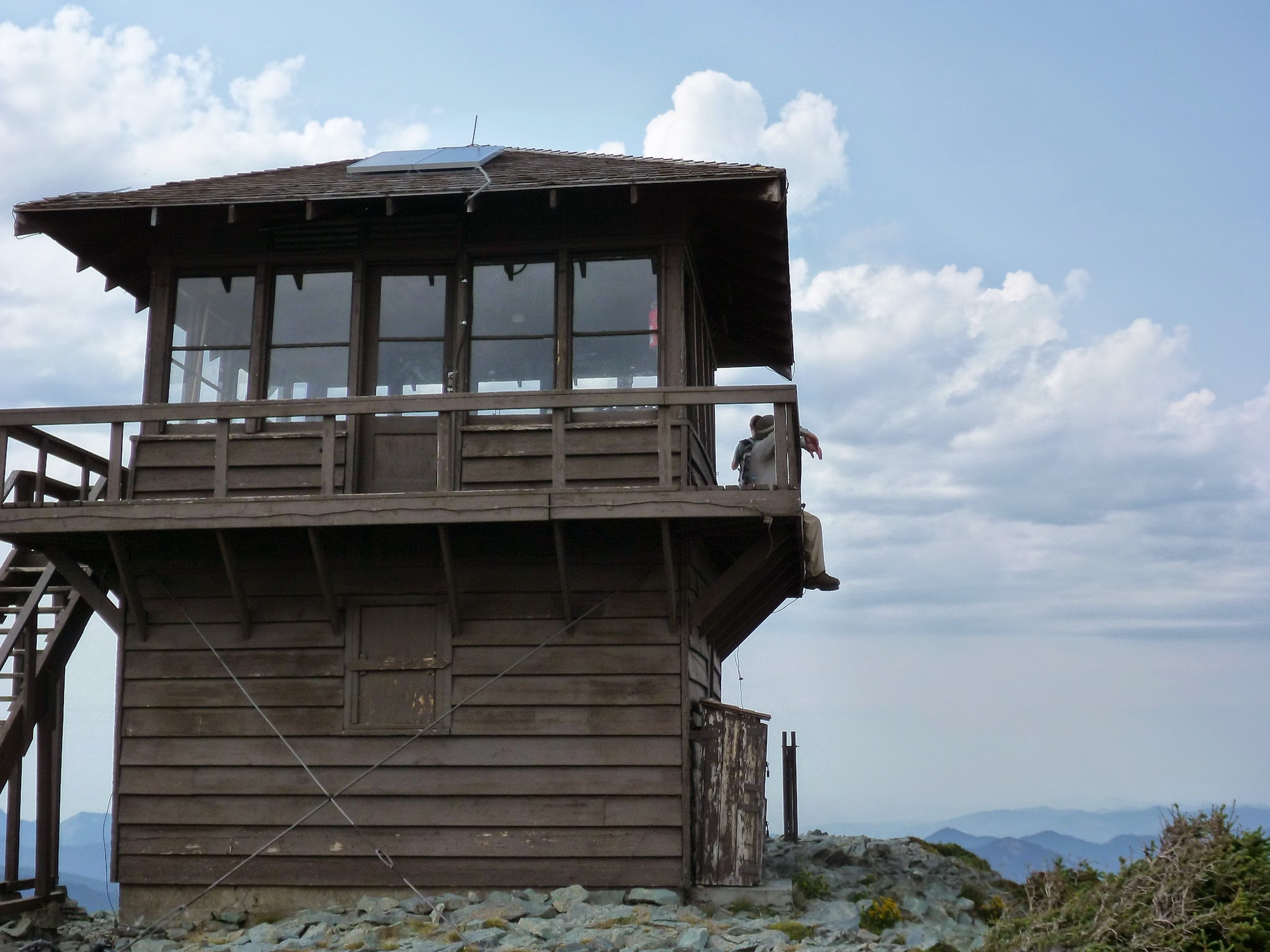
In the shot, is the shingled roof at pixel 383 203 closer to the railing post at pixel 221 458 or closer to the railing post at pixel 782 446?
the railing post at pixel 221 458

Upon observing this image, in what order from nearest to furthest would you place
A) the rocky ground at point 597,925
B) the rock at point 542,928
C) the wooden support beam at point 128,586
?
the rocky ground at point 597,925
the rock at point 542,928
the wooden support beam at point 128,586

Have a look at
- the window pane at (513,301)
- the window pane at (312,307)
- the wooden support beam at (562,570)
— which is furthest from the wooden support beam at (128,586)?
the wooden support beam at (562,570)

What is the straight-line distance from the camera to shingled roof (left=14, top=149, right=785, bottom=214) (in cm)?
1264

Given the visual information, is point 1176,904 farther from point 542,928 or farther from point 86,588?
point 86,588

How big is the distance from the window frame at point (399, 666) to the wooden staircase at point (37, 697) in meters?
2.90

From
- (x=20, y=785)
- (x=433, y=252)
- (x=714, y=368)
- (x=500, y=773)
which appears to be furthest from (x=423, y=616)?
(x=714, y=368)

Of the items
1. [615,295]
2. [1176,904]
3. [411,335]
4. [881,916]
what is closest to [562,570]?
[615,295]

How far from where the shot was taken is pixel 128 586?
1277cm

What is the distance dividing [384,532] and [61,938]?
16.6ft

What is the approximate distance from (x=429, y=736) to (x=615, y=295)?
4.53 m

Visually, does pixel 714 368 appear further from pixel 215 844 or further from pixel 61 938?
pixel 61 938

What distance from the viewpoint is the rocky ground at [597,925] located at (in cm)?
1019

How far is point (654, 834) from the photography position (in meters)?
11.9

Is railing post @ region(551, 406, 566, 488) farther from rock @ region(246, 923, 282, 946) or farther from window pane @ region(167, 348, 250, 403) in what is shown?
rock @ region(246, 923, 282, 946)
